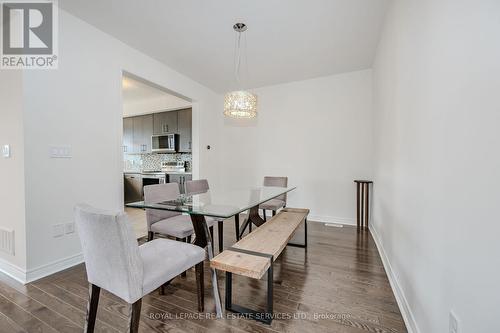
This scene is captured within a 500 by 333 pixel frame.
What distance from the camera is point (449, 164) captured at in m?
0.91

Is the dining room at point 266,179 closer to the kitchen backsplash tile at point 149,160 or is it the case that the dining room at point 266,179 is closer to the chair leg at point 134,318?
the chair leg at point 134,318

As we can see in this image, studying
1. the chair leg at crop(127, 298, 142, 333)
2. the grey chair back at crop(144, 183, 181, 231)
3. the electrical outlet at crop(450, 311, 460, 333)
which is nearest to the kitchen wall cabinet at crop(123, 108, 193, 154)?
the grey chair back at crop(144, 183, 181, 231)

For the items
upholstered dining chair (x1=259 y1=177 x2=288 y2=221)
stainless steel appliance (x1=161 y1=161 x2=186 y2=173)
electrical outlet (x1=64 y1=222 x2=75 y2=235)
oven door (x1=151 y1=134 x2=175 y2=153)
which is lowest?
electrical outlet (x1=64 y1=222 x2=75 y2=235)

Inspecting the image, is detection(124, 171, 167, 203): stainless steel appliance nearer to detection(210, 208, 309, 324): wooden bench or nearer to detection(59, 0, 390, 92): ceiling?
detection(59, 0, 390, 92): ceiling

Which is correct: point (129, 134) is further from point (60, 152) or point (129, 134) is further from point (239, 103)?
point (239, 103)

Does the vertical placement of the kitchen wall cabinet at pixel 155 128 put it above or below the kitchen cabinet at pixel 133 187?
above

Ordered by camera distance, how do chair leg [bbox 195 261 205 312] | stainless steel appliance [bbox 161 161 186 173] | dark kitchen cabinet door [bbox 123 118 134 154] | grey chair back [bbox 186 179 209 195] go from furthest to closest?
dark kitchen cabinet door [bbox 123 118 134 154] → stainless steel appliance [bbox 161 161 186 173] → grey chair back [bbox 186 179 209 195] → chair leg [bbox 195 261 205 312]

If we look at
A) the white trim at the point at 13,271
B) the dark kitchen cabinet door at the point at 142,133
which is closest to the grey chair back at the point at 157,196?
the white trim at the point at 13,271

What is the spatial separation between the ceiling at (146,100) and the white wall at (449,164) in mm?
3933

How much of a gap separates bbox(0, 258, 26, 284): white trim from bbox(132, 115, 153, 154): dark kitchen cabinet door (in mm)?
3415

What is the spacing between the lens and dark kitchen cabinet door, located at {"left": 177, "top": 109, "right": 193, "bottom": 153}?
4.59 metres

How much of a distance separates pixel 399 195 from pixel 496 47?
1.30m

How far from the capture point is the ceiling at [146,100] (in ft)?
14.7

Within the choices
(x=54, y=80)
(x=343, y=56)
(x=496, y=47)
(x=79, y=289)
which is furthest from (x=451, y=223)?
(x=54, y=80)
